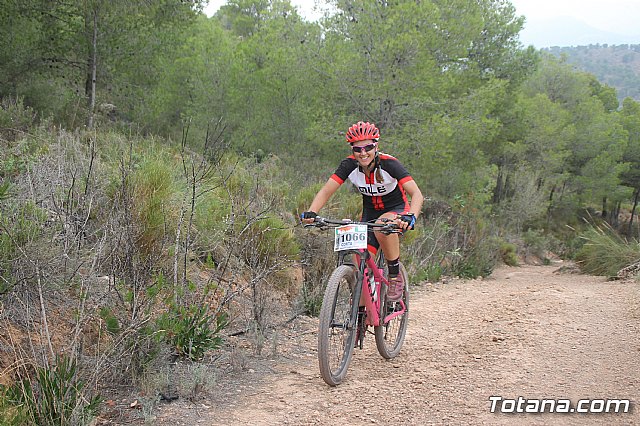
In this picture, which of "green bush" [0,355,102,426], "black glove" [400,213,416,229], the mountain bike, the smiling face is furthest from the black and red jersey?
"green bush" [0,355,102,426]

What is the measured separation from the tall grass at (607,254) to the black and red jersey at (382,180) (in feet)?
25.2

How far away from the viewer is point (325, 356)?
13.1 ft

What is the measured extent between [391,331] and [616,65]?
185099mm

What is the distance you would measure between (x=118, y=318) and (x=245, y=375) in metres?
1.11

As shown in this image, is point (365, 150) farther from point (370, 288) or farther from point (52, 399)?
point (52, 399)

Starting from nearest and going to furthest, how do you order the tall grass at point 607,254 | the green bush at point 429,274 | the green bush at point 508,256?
the green bush at point 429,274 → the tall grass at point 607,254 → the green bush at point 508,256

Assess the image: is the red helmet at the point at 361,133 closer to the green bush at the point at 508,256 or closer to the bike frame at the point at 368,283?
the bike frame at the point at 368,283

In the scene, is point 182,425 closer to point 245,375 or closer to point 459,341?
point 245,375

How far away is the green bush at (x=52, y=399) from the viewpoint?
301 centimetres

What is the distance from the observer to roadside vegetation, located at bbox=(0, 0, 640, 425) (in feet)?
13.1

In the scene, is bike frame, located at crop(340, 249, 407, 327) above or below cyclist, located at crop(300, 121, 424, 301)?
below

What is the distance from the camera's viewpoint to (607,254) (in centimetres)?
1154

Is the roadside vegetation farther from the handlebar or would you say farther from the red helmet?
the red helmet

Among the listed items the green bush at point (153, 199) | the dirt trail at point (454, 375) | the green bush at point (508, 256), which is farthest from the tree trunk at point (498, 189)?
the green bush at point (153, 199)
